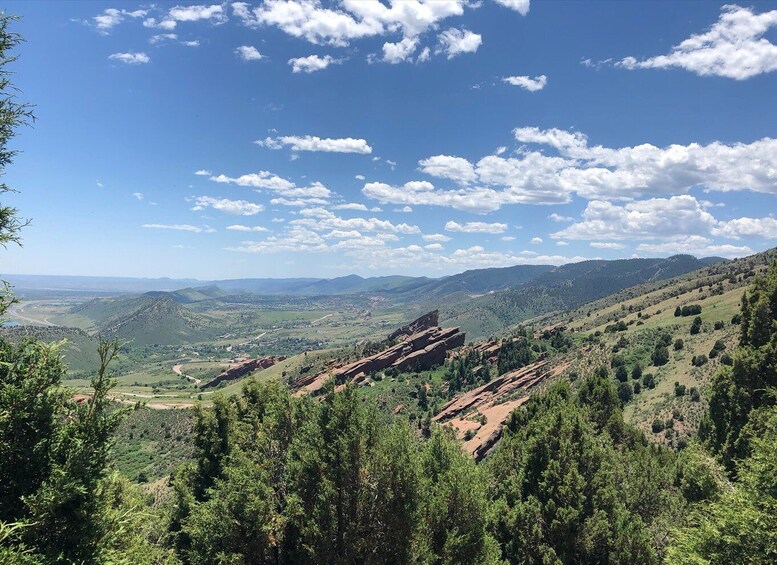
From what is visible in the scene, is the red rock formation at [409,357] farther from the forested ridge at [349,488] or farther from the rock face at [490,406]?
the forested ridge at [349,488]

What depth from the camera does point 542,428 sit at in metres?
26.5

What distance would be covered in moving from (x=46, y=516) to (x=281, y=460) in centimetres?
1171

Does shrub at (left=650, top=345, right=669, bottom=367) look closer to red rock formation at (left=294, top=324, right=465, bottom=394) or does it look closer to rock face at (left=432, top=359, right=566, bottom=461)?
rock face at (left=432, top=359, right=566, bottom=461)

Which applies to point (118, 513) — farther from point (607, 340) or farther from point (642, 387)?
point (607, 340)

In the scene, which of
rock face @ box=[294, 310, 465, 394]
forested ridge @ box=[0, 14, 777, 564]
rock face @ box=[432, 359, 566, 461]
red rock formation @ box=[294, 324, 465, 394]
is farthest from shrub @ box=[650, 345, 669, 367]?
rock face @ box=[294, 310, 465, 394]

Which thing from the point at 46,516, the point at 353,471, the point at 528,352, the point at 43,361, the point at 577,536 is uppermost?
the point at 43,361

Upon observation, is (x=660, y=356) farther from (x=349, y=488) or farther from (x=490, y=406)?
(x=349, y=488)

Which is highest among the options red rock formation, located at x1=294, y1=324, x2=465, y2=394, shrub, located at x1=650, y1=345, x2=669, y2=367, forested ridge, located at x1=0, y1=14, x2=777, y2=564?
forested ridge, located at x1=0, y1=14, x2=777, y2=564

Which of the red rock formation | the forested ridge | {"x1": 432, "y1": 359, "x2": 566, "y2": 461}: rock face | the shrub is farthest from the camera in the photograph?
the red rock formation

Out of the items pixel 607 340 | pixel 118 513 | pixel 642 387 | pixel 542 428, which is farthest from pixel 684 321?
pixel 118 513

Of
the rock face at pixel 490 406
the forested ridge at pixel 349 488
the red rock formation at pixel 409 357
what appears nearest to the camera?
the forested ridge at pixel 349 488

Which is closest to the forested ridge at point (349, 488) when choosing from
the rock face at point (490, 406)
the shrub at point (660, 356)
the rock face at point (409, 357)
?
the rock face at point (490, 406)

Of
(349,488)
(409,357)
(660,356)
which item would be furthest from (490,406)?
(349,488)

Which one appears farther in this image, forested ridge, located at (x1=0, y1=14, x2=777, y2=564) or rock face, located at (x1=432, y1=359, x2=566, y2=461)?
rock face, located at (x1=432, y1=359, x2=566, y2=461)
